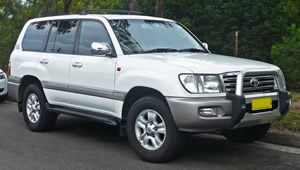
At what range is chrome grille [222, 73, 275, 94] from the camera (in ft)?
17.3

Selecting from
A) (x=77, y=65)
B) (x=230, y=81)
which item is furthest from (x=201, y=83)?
(x=77, y=65)

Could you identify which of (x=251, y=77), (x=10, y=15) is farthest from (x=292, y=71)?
(x=10, y=15)

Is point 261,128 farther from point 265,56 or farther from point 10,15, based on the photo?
point 265,56

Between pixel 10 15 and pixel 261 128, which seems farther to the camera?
pixel 10 15

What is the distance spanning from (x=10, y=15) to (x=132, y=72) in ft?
56.3

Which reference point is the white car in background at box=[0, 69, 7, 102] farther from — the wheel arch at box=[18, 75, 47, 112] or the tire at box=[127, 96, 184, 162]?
the tire at box=[127, 96, 184, 162]

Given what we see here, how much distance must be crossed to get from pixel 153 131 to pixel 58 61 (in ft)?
7.28

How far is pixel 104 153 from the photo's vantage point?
20.3 ft

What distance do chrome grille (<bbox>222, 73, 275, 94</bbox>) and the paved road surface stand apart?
2.94 feet

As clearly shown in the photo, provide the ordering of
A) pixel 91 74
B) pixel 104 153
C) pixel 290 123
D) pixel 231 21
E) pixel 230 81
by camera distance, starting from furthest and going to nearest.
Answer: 1. pixel 231 21
2. pixel 290 123
3. pixel 91 74
4. pixel 104 153
5. pixel 230 81

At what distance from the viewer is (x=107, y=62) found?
620 cm

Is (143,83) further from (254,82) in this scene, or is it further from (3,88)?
(3,88)

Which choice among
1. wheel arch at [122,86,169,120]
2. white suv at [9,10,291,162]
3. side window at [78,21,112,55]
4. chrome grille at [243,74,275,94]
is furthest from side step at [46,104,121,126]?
chrome grille at [243,74,275,94]

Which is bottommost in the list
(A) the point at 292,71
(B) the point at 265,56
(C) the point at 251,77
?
(B) the point at 265,56
